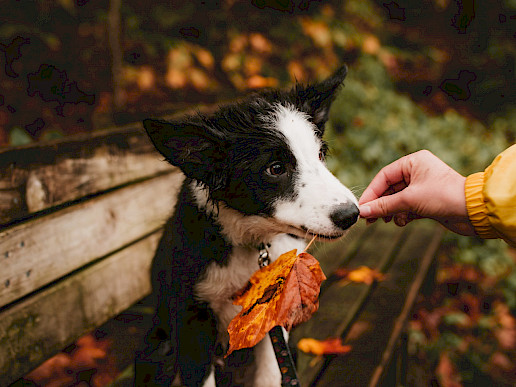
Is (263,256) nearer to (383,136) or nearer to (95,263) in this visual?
(95,263)

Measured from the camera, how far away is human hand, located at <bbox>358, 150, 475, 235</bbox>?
172 centimetres

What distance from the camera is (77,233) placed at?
2.39 metres

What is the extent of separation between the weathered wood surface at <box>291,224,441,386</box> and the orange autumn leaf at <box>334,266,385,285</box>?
0.05m

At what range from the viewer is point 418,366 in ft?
11.6

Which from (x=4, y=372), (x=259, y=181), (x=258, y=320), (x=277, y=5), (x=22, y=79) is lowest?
(x=4, y=372)

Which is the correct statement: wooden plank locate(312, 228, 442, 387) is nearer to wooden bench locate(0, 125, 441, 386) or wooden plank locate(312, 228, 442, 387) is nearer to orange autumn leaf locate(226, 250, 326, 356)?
wooden bench locate(0, 125, 441, 386)

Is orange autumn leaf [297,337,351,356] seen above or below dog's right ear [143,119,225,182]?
below

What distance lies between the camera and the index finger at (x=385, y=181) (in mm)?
1980

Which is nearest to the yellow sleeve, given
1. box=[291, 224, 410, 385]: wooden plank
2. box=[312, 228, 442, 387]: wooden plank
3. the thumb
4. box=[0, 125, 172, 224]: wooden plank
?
the thumb

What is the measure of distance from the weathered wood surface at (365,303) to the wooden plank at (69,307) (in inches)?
42.4

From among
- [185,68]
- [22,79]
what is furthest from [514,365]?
[22,79]

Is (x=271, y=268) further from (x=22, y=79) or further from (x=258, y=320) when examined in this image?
(x=22, y=79)

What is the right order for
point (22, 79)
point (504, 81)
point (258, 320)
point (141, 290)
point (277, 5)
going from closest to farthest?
point (258, 320)
point (141, 290)
point (22, 79)
point (277, 5)
point (504, 81)

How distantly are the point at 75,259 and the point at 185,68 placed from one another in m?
3.17
